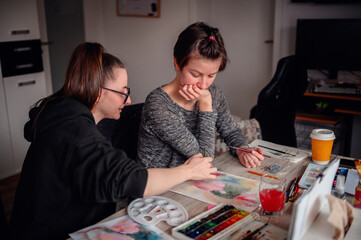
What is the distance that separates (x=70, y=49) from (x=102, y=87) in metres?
3.50

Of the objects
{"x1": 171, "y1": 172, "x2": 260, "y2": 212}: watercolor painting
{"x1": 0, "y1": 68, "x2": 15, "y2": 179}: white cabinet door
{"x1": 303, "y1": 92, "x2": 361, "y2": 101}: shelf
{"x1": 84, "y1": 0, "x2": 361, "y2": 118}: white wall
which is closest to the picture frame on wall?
{"x1": 84, "y1": 0, "x2": 361, "y2": 118}: white wall

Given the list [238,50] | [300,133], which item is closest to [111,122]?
[300,133]

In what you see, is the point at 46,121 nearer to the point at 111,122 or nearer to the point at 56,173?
the point at 56,173

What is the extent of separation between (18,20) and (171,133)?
2.19m

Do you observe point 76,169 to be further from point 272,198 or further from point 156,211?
point 272,198

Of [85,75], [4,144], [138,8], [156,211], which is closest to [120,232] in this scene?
[156,211]

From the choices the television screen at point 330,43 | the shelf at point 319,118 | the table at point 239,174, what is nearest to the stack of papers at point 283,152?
the table at point 239,174

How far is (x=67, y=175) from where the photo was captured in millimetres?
1064

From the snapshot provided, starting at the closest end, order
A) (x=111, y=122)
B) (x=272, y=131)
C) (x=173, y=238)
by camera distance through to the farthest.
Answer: (x=173, y=238)
(x=111, y=122)
(x=272, y=131)

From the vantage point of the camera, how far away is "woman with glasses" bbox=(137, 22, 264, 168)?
4.80 ft

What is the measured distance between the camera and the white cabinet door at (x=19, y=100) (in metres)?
3.10

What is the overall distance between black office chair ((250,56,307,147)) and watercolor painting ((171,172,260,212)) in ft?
3.71

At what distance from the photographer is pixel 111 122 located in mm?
1692

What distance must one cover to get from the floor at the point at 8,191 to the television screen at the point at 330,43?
8.20 ft
